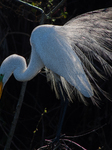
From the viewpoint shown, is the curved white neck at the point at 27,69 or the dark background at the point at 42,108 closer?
the curved white neck at the point at 27,69

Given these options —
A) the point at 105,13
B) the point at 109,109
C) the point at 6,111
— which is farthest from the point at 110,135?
the point at 105,13

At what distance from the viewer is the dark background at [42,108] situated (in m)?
2.69

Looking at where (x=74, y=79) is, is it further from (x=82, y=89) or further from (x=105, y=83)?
(x=105, y=83)

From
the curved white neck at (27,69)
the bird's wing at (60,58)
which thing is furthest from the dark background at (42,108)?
the bird's wing at (60,58)

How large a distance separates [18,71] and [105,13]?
84 centimetres

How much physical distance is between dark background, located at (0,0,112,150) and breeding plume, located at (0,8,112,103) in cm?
78

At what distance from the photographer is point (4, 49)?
245 centimetres

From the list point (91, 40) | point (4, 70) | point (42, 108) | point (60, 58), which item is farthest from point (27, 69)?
point (42, 108)

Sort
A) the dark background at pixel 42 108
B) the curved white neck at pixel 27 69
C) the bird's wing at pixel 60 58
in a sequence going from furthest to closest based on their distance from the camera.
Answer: the dark background at pixel 42 108
the curved white neck at pixel 27 69
the bird's wing at pixel 60 58

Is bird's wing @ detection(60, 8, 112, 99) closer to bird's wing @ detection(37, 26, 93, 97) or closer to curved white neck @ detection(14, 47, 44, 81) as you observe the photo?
bird's wing @ detection(37, 26, 93, 97)

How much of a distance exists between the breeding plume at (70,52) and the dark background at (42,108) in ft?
2.57

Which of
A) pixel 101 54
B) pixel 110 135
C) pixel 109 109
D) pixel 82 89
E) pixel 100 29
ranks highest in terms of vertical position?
pixel 100 29

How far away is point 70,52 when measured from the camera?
1.79m

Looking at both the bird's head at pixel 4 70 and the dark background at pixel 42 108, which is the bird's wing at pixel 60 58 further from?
the dark background at pixel 42 108
